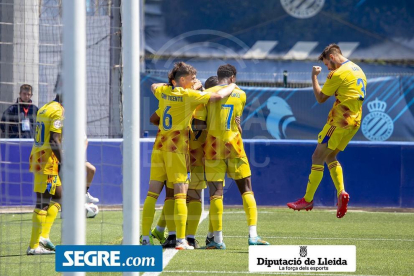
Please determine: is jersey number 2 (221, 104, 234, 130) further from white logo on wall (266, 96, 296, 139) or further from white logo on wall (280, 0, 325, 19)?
white logo on wall (280, 0, 325, 19)

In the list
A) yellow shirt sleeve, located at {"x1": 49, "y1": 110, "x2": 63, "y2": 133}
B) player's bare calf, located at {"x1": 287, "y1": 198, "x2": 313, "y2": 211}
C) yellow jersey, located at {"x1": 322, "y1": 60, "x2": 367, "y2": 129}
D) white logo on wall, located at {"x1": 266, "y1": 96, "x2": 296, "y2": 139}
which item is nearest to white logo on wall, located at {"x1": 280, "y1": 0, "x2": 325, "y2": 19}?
white logo on wall, located at {"x1": 266, "y1": 96, "x2": 296, "y2": 139}

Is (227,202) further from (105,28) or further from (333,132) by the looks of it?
(105,28)

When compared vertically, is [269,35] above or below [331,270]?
above

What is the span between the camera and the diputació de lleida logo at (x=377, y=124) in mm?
18016

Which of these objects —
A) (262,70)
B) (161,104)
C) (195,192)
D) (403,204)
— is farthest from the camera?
(262,70)

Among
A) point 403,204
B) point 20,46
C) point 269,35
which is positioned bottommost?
point 403,204

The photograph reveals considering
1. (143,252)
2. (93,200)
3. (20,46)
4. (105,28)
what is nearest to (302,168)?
(93,200)

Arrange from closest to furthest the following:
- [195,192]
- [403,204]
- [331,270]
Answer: [331,270], [195,192], [403,204]

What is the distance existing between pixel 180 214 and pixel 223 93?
56.4 inches

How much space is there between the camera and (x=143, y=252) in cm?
529

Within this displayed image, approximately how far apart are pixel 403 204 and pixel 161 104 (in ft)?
25.5

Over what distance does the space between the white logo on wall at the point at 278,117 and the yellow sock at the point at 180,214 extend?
31.9 ft

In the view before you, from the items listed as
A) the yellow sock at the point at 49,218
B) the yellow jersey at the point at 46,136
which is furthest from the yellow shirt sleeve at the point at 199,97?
the yellow sock at the point at 49,218

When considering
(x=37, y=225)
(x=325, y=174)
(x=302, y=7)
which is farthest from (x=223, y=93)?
(x=302, y=7)
